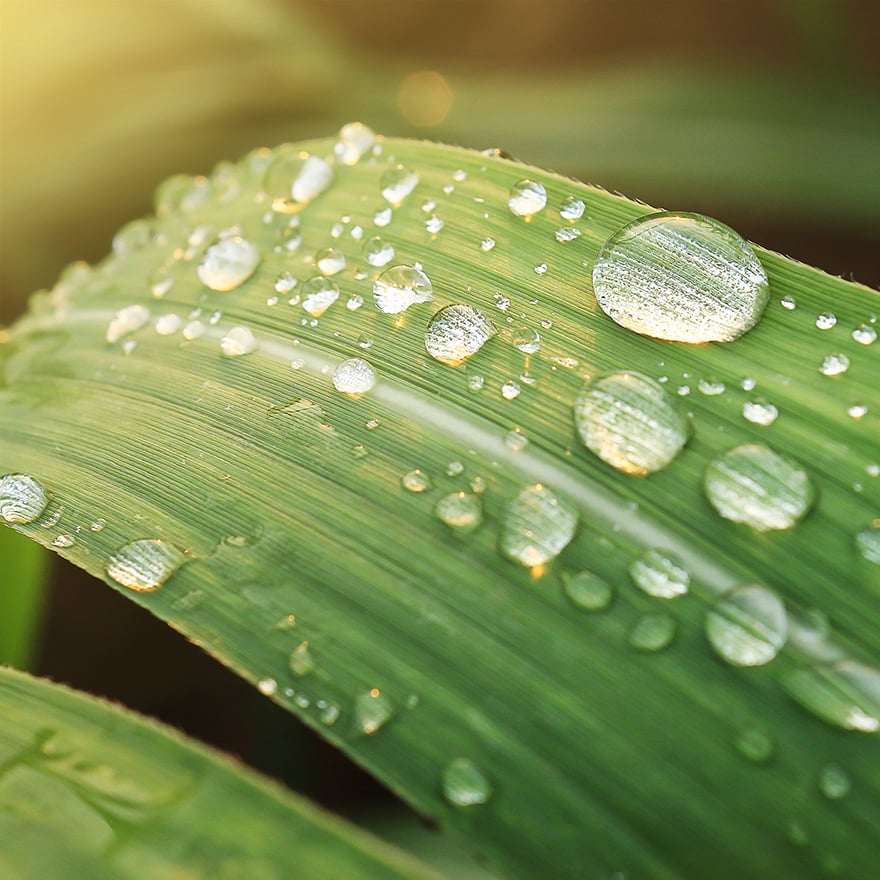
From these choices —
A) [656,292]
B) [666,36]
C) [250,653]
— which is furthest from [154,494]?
[666,36]

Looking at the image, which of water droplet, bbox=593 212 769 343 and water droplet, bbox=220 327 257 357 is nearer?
water droplet, bbox=593 212 769 343

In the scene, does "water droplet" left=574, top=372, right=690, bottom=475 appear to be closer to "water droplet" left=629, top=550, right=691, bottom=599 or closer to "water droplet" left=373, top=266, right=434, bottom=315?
"water droplet" left=629, top=550, right=691, bottom=599

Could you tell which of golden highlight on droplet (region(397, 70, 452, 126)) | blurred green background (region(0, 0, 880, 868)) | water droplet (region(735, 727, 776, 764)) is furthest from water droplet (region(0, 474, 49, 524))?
golden highlight on droplet (region(397, 70, 452, 126))

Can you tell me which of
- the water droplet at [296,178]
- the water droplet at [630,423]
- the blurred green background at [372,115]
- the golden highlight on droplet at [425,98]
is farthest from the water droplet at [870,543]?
the golden highlight on droplet at [425,98]

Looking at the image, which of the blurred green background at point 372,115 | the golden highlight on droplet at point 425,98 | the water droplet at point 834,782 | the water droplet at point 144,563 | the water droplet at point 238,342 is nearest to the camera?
the water droplet at point 834,782

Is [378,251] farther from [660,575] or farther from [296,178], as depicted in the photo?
[660,575]

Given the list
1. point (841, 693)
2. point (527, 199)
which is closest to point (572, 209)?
point (527, 199)

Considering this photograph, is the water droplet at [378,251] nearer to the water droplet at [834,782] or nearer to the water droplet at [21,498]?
the water droplet at [21,498]
